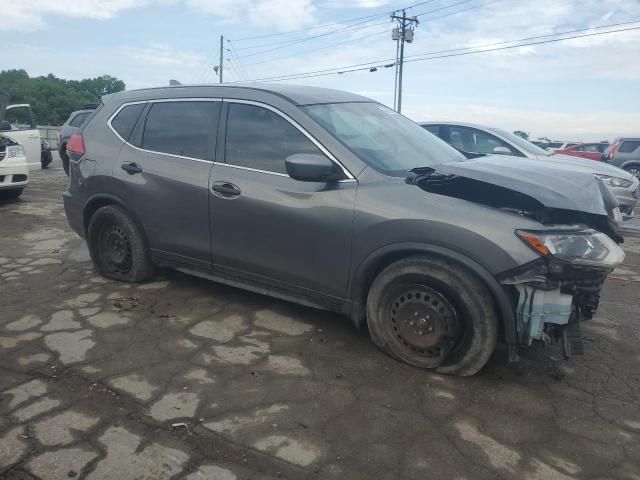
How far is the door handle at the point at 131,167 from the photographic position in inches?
173

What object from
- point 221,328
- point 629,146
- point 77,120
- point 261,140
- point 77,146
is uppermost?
point 629,146

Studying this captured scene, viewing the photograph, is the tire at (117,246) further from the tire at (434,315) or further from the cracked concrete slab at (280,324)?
the tire at (434,315)

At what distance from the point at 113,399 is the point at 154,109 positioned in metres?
2.59

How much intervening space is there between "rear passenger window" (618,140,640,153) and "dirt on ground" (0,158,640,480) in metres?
15.2

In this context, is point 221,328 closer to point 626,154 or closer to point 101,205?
point 101,205

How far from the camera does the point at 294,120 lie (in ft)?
12.0

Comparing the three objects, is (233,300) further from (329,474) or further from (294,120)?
(329,474)

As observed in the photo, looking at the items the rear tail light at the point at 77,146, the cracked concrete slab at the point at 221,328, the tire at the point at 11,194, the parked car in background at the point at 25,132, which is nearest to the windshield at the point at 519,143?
the cracked concrete slab at the point at 221,328

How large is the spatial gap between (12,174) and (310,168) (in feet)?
24.1

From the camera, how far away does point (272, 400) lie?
2.93 metres

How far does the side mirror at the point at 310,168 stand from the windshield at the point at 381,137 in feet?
0.83

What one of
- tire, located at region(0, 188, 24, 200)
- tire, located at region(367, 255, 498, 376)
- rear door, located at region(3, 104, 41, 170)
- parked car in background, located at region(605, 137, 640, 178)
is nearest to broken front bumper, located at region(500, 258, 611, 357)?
tire, located at region(367, 255, 498, 376)

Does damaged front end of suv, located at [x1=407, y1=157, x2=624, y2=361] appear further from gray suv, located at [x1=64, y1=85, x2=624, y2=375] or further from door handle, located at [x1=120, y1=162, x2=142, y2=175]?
door handle, located at [x1=120, y1=162, x2=142, y2=175]

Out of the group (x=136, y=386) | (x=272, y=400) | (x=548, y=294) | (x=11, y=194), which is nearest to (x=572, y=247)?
(x=548, y=294)
